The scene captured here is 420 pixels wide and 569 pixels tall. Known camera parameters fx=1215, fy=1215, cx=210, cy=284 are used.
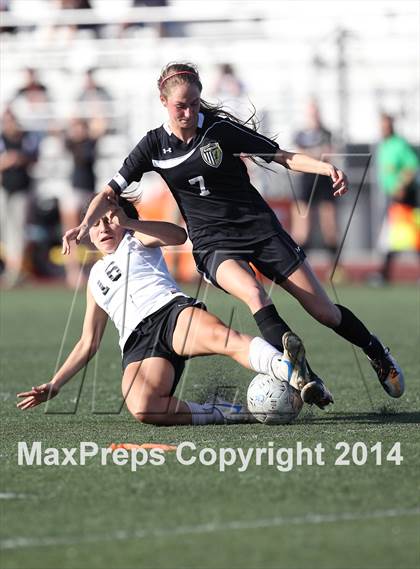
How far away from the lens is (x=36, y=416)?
Answer: 22.8 ft

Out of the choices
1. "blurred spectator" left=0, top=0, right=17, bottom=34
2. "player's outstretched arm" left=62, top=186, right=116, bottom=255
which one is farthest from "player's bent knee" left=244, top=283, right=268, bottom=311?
"blurred spectator" left=0, top=0, right=17, bottom=34

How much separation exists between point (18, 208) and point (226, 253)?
1211 centimetres

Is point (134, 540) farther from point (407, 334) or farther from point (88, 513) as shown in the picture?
point (407, 334)

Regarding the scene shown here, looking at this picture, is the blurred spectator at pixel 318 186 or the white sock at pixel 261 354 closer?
the white sock at pixel 261 354

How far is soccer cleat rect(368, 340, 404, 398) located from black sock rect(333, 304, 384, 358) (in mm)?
43

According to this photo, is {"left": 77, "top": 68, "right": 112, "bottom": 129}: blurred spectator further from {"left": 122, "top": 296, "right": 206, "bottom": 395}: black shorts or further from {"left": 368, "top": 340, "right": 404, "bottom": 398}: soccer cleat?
{"left": 122, "top": 296, "right": 206, "bottom": 395}: black shorts

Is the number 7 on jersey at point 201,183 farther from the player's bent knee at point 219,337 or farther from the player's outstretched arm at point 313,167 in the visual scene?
the player's bent knee at point 219,337

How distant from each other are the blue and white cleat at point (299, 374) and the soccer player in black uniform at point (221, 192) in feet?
2.24

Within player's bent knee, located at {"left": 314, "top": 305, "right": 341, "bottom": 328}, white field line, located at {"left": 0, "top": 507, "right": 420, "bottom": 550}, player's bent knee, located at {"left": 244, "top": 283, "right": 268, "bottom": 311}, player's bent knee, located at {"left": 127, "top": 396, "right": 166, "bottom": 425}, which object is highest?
player's bent knee, located at {"left": 244, "top": 283, "right": 268, "bottom": 311}

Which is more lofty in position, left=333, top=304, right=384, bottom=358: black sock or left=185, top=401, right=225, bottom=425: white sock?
left=333, top=304, right=384, bottom=358: black sock

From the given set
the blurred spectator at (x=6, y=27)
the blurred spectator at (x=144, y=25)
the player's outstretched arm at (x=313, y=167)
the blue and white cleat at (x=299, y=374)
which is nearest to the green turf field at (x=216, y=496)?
the blue and white cleat at (x=299, y=374)

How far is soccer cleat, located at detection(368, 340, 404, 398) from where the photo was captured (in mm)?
6930

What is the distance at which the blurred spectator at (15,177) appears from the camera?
18109mm

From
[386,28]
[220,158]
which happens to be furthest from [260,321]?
[386,28]
